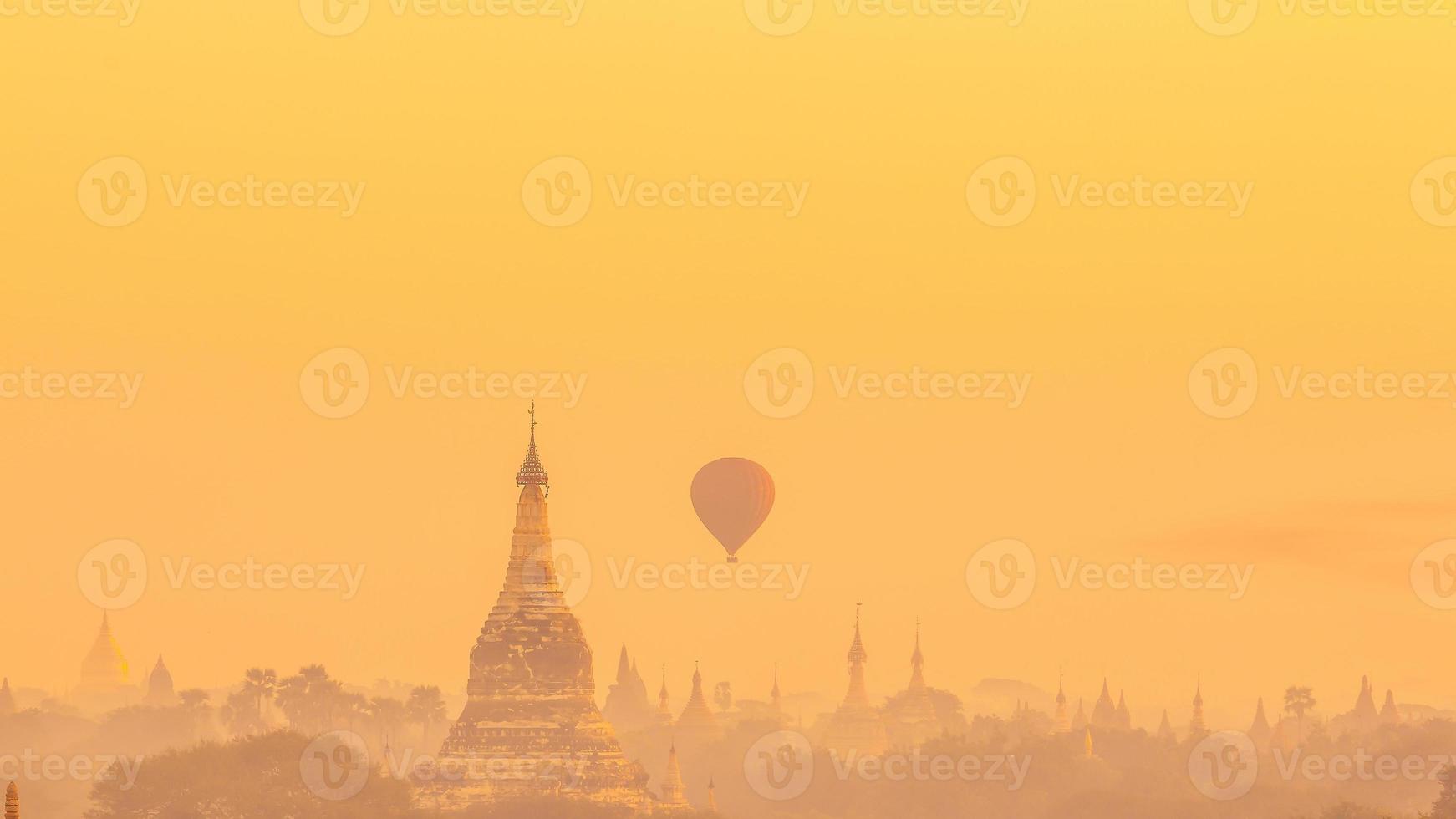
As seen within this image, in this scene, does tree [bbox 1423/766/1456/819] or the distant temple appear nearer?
tree [bbox 1423/766/1456/819]

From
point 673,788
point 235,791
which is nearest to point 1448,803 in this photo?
point 235,791

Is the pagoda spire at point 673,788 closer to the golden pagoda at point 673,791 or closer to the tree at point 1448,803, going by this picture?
the golden pagoda at point 673,791

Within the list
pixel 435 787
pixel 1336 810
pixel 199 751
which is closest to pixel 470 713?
pixel 435 787

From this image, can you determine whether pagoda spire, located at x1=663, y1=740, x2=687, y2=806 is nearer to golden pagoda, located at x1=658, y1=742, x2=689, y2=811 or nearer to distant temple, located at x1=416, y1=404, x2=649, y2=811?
golden pagoda, located at x1=658, y1=742, x2=689, y2=811

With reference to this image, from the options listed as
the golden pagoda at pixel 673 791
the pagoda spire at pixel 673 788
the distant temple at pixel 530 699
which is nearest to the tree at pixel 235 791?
the distant temple at pixel 530 699

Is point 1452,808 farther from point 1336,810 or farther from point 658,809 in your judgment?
point 658,809

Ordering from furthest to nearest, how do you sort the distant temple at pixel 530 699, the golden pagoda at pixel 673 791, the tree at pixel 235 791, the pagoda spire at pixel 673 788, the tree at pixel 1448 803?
the pagoda spire at pixel 673 788
the golden pagoda at pixel 673 791
the distant temple at pixel 530 699
the tree at pixel 235 791
the tree at pixel 1448 803

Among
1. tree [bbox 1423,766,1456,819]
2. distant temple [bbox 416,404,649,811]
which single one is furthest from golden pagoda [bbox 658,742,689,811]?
tree [bbox 1423,766,1456,819]

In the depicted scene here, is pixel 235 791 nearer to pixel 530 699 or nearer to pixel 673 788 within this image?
pixel 530 699

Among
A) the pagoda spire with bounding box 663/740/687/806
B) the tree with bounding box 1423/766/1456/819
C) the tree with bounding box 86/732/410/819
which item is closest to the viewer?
the tree with bounding box 1423/766/1456/819
